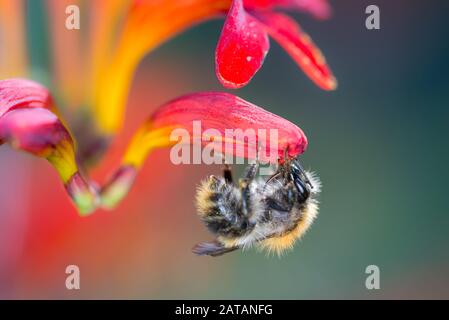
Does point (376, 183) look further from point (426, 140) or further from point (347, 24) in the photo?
point (347, 24)

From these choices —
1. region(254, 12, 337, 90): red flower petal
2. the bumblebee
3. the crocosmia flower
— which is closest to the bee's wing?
the bumblebee

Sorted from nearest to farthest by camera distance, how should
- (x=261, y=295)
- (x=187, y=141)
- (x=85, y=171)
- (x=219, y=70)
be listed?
(x=219, y=70) < (x=187, y=141) < (x=85, y=171) < (x=261, y=295)

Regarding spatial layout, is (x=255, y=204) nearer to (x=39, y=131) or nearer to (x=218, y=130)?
(x=218, y=130)

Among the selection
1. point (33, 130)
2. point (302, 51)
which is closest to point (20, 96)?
point (33, 130)

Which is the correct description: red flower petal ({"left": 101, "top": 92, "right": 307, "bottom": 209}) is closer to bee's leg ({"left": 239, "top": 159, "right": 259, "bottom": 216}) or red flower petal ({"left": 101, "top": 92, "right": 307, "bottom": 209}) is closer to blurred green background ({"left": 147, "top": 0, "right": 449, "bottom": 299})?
bee's leg ({"left": 239, "top": 159, "right": 259, "bottom": 216})

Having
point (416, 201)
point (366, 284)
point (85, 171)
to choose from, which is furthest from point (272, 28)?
point (416, 201)

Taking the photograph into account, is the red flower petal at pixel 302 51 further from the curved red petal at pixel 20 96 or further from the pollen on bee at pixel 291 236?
the curved red petal at pixel 20 96
